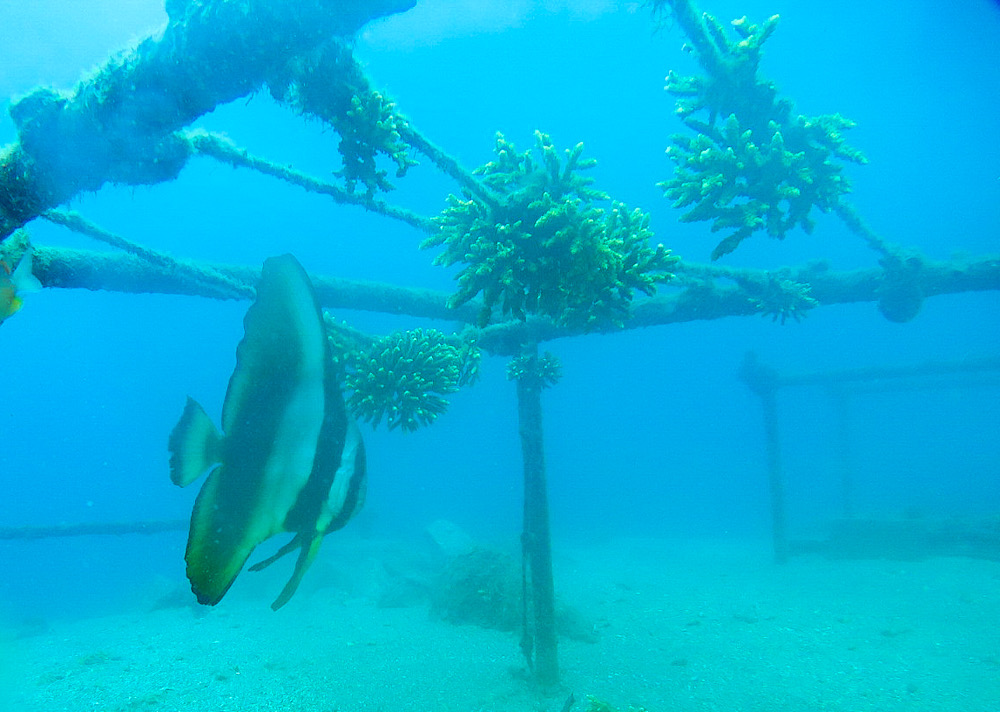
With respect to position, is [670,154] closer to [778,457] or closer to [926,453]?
[778,457]

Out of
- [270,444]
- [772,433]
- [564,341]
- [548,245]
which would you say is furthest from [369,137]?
[564,341]

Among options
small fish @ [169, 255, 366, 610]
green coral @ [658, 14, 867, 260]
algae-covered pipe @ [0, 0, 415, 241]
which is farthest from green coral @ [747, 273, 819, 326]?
small fish @ [169, 255, 366, 610]

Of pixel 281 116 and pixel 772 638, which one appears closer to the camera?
pixel 772 638

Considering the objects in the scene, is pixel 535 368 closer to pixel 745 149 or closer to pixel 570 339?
pixel 745 149

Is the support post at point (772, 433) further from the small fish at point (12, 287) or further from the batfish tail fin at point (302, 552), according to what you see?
the small fish at point (12, 287)

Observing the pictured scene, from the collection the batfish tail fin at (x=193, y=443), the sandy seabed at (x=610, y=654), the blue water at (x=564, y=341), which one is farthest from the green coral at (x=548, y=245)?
the sandy seabed at (x=610, y=654)

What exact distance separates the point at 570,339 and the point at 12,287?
6746 centimetres

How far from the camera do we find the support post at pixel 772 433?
1357 centimetres

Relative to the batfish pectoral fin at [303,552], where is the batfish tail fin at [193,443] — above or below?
above

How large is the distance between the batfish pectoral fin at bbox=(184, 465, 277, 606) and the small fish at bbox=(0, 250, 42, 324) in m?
2.34

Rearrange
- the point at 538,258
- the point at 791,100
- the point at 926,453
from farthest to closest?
the point at 926,453 → the point at 791,100 → the point at 538,258

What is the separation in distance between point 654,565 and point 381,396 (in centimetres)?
1430

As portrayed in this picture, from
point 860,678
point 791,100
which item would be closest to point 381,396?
point 791,100

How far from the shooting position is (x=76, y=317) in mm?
103438
